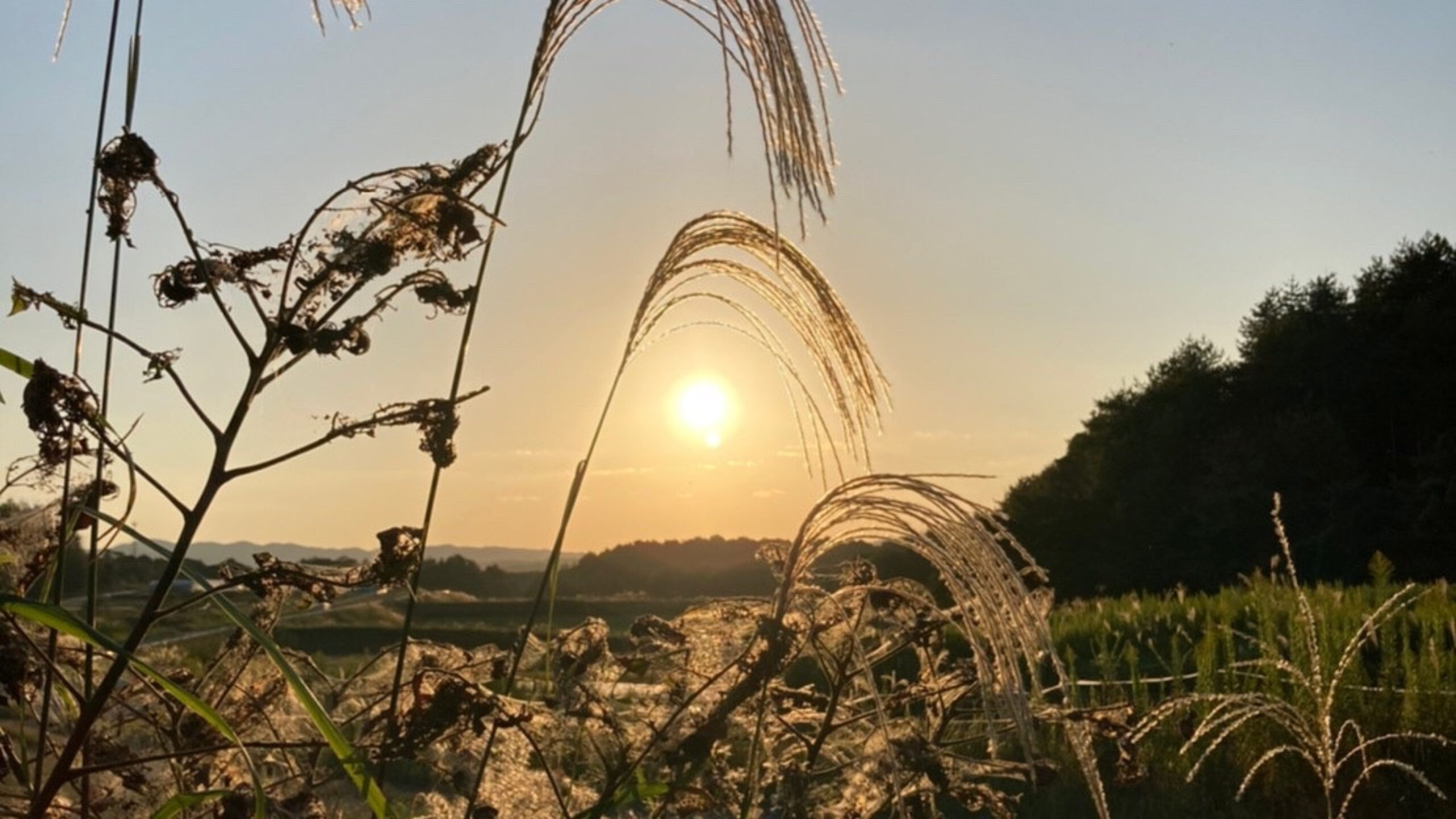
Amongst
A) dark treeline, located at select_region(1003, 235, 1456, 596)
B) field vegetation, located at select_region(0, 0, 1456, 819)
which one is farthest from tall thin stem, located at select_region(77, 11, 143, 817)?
dark treeline, located at select_region(1003, 235, 1456, 596)

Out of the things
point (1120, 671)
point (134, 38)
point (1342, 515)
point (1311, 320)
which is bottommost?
point (1120, 671)

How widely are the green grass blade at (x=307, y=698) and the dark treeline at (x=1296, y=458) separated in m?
30.9

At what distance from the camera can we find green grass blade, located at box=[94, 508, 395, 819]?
1.36 m

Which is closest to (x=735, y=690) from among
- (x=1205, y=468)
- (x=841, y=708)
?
(x=841, y=708)

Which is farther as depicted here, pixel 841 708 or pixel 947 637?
pixel 947 637

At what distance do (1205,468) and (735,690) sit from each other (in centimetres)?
3659

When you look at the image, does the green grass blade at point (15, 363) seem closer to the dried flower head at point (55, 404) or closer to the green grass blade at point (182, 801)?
the dried flower head at point (55, 404)

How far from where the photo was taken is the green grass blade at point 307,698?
136cm

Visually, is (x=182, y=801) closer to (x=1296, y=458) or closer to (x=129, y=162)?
(x=129, y=162)

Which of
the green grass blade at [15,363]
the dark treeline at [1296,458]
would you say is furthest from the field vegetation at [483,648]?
the dark treeline at [1296,458]

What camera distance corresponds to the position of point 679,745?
6.39 feet

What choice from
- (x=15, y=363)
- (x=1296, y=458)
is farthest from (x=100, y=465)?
(x=1296, y=458)

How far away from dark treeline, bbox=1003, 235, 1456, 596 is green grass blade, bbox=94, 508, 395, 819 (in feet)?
102

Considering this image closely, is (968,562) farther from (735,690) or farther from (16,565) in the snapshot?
(16,565)
